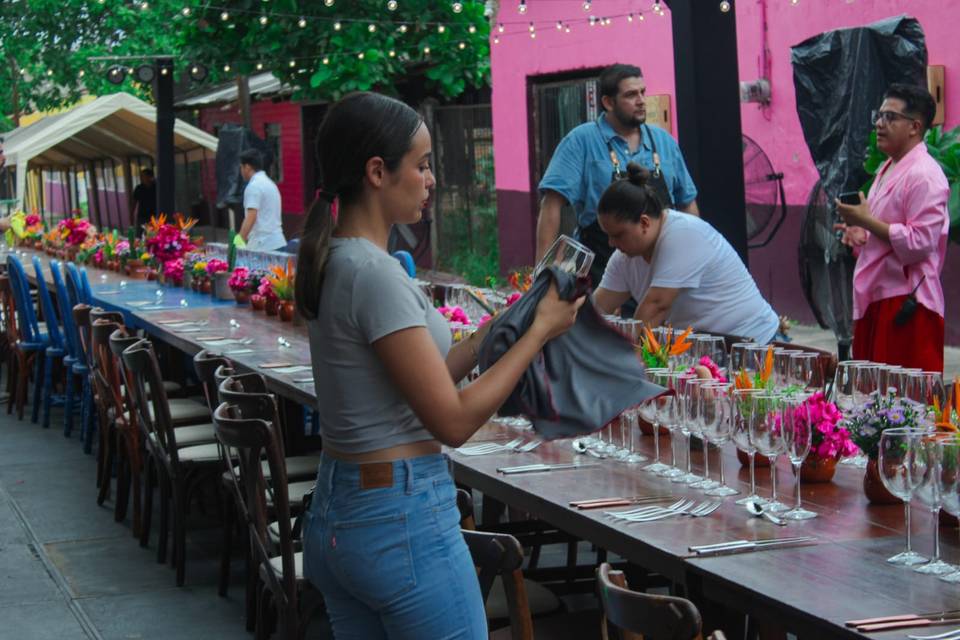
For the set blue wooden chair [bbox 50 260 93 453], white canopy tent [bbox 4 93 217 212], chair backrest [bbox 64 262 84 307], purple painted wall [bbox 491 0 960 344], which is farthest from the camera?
white canopy tent [bbox 4 93 217 212]

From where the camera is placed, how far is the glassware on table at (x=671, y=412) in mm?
3646

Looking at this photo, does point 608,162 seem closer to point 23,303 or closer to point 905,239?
point 905,239

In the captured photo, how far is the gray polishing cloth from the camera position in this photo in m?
2.61

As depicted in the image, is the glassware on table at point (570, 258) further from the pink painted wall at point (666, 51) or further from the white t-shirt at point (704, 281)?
the pink painted wall at point (666, 51)

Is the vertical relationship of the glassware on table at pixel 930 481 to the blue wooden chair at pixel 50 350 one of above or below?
above

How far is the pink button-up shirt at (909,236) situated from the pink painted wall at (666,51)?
14.7 feet

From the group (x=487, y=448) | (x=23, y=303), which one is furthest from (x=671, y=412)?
(x=23, y=303)

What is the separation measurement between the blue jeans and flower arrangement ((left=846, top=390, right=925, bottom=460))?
116 centimetres

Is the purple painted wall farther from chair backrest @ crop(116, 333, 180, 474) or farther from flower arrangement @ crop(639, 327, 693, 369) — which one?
chair backrest @ crop(116, 333, 180, 474)

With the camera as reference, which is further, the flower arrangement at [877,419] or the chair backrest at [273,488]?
the chair backrest at [273,488]

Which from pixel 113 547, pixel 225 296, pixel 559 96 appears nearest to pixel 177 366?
pixel 225 296

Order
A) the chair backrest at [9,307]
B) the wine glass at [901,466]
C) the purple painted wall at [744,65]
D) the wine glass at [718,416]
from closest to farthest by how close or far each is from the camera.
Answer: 1. the wine glass at [901,466]
2. the wine glass at [718,416]
3. the chair backrest at [9,307]
4. the purple painted wall at [744,65]

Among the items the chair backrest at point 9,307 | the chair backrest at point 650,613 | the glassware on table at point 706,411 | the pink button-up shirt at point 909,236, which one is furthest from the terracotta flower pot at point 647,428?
the chair backrest at point 9,307

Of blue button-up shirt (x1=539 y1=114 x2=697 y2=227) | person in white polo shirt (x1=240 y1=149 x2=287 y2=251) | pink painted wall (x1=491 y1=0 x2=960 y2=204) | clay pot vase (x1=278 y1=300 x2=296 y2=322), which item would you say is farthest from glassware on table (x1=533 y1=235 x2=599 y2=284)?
person in white polo shirt (x1=240 y1=149 x2=287 y2=251)
